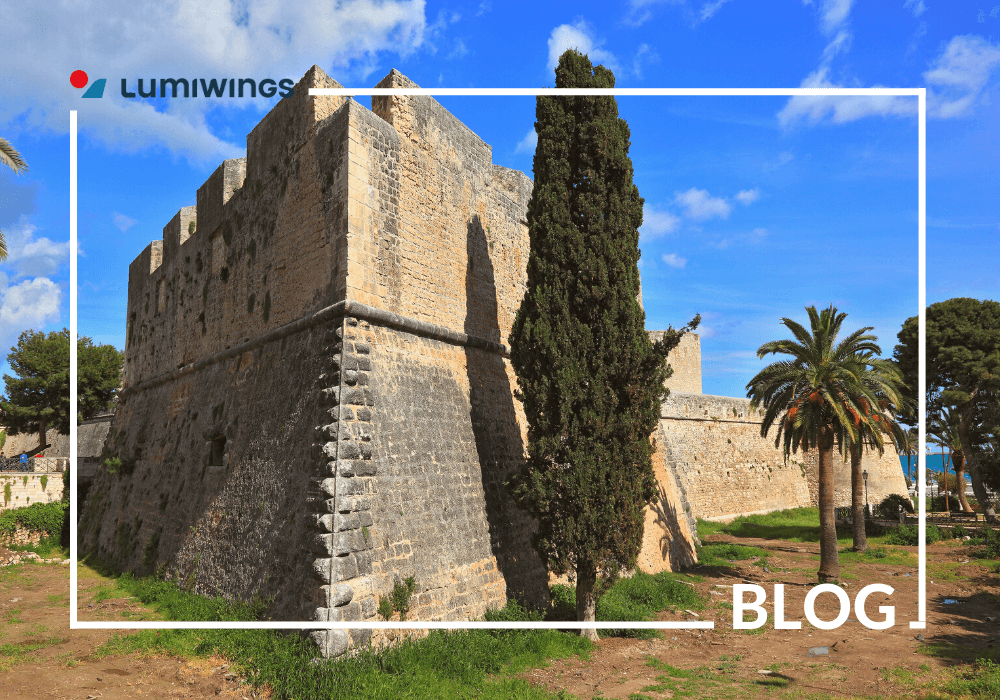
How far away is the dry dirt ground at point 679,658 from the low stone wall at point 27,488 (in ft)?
19.5

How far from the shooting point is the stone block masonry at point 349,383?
7.42 meters

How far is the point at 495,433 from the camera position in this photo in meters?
10.4

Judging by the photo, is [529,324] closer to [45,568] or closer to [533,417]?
[533,417]

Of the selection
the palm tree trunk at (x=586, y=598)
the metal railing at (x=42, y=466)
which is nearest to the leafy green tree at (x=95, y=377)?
the metal railing at (x=42, y=466)

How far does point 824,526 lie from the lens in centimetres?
1353

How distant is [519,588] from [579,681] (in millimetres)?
2198

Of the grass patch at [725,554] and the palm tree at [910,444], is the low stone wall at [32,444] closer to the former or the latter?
the grass patch at [725,554]

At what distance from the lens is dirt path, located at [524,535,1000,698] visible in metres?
7.19

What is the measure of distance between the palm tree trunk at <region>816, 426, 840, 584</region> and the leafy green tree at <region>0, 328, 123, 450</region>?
99.0 feet

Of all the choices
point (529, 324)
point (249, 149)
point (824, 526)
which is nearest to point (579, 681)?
point (529, 324)

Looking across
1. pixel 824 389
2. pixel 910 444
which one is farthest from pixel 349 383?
pixel 910 444

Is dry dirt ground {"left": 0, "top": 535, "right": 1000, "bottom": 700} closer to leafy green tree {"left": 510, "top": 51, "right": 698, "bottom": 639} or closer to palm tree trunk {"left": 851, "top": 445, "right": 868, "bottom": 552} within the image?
leafy green tree {"left": 510, "top": 51, "right": 698, "bottom": 639}

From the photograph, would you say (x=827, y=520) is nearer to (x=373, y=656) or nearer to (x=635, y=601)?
(x=635, y=601)

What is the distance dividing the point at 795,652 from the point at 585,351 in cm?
584
